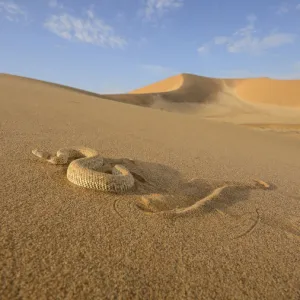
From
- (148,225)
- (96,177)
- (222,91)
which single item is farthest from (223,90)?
(148,225)

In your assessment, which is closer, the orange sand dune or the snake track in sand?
the snake track in sand

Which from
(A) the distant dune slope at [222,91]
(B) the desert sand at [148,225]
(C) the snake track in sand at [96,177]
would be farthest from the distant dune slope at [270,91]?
(C) the snake track in sand at [96,177]

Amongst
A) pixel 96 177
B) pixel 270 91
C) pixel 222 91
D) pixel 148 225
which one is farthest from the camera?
pixel 222 91

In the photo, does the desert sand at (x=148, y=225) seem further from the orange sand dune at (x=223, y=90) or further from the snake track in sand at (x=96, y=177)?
the orange sand dune at (x=223, y=90)

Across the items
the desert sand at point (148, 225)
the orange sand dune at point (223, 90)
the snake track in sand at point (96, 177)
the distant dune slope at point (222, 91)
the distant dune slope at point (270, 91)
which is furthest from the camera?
the distant dune slope at point (270, 91)

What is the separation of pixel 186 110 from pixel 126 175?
90.7ft

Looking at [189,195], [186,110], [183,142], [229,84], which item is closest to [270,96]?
[229,84]

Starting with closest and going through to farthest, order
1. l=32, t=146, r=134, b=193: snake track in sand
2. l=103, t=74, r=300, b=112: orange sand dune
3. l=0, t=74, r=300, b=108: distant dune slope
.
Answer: l=32, t=146, r=134, b=193: snake track in sand, l=0, t=74, r=300, b=108: distant dune slope, l=103, t=74, r=300, b=112: orange sand dune

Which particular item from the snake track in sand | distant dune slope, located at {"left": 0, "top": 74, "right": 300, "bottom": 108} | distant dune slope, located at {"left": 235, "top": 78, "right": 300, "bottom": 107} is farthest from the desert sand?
distant dune slope, located at {"left": 235, "top": 78, "right": 300, "bottom": 107}

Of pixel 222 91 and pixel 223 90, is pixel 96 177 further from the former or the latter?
pixel 223 90

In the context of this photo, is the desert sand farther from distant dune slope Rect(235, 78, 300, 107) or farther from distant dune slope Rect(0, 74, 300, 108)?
distant dune slope Rect(235, 78, 300, 107)

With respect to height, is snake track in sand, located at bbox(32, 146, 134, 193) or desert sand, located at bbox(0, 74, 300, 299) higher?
snake track in sand, located at bbox(32, 146, 134, 193)

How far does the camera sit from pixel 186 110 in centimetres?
2983

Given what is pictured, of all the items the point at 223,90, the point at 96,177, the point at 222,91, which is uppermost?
the point at 96,177
